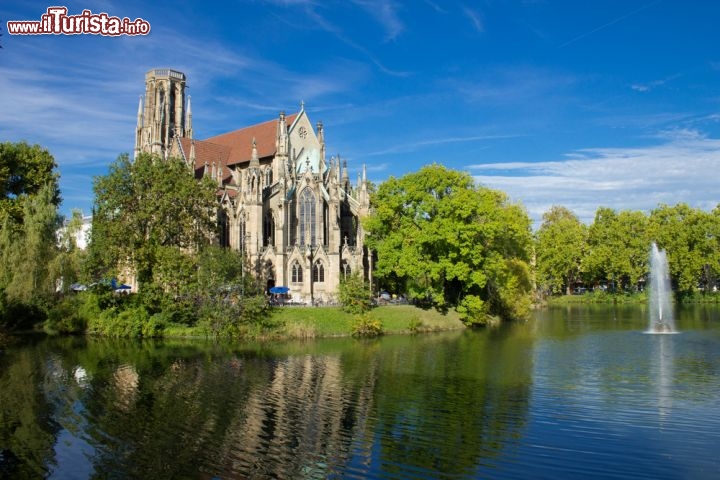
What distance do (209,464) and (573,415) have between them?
13.2 m

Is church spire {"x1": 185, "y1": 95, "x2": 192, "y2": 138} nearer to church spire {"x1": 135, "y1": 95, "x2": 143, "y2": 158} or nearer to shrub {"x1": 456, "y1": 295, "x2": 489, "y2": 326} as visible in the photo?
church spire {"x1": 135, "y1": 95, "x2": 143, "y2": 158}

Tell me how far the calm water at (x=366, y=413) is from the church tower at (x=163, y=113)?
52326mm

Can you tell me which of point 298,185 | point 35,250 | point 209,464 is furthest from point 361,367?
point 298,185

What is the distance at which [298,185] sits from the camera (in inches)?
2621

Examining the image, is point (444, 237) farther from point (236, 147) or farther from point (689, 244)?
point (689, 244)

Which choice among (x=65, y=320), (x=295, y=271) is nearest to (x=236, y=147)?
(x=295, y=271)

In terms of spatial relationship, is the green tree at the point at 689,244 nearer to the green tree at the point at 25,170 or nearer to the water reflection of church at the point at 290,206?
the water reflection of church at the point at 290,206

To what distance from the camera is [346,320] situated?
52.0 m

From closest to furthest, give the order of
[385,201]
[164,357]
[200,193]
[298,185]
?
[164,357]
[200,193]
[385,201]
[298,185]

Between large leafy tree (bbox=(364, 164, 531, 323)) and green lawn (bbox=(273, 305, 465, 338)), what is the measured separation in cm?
166

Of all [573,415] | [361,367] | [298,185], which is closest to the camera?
[573,415]

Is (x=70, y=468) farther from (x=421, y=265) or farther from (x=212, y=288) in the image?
(x=421, y=265)

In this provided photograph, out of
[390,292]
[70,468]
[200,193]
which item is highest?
[200,193]

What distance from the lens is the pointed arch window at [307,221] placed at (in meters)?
65.6
